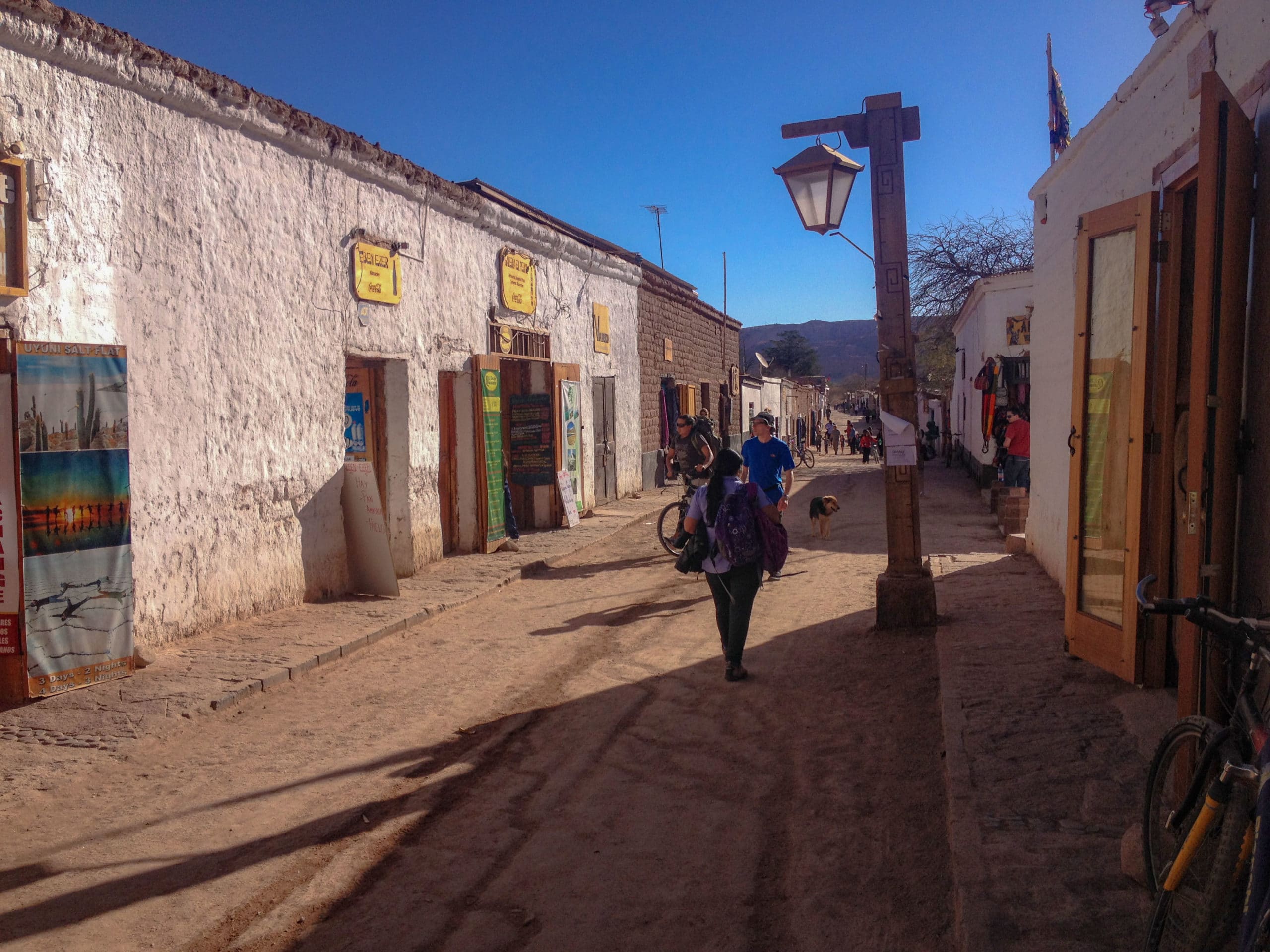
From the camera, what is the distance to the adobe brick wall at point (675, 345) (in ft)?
61.5

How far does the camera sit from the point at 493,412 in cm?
1117

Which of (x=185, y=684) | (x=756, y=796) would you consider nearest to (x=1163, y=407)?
(x=756, y=796)

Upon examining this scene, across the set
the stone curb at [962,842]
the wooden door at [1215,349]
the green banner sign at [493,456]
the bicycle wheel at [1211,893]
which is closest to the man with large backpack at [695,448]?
the green banner sign at [493,456]

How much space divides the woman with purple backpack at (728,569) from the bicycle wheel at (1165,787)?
301 cm

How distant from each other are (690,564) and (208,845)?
3232mm

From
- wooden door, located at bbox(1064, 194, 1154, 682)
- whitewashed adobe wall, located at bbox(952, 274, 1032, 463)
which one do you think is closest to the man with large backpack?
wooden door, located at bbox(1064, 194, 1154, 682)

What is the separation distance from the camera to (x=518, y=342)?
12.7 metres

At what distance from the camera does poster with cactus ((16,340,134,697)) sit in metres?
5.40

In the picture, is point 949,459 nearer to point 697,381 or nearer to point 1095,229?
point 697,381

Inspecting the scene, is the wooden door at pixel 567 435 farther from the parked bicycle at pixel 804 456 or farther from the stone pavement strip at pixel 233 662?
the parked bicycle at pixel 804 456

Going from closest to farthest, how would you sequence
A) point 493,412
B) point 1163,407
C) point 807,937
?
point 807,937 → point 1163,407 → point 493,412

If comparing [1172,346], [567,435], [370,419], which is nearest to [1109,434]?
[1172,346]

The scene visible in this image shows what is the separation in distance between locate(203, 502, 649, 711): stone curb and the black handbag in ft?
8.32

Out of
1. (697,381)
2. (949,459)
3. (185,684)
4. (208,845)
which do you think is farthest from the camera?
(949,459)
